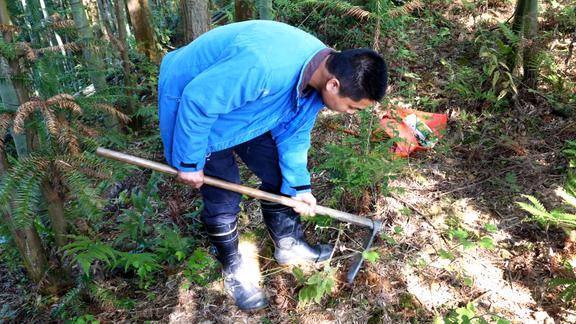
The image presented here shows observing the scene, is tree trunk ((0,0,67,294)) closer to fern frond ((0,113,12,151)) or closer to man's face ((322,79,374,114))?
fern frond ((0,113,12,151))

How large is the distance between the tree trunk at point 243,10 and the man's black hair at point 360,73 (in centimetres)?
397

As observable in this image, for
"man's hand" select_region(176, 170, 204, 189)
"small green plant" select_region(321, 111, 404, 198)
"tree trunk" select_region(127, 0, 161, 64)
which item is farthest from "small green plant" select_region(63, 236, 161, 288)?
"tree trunk" select_region(127, 0, 161, 64)

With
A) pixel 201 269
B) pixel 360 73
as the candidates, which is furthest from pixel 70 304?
pixel 360 73

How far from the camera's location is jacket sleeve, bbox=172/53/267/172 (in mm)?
2104

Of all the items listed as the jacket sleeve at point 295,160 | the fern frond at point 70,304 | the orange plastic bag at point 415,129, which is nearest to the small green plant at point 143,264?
the fern frond at point 70,304

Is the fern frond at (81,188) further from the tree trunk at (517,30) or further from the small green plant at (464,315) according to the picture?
the tree trunk at (517,30)

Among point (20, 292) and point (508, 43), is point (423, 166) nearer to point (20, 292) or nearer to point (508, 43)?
point (508, 43)

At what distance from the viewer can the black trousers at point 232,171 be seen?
285cm

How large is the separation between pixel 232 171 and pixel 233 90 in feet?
3.01

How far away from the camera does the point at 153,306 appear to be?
3.13 metres

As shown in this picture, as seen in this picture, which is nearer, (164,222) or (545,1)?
(164,222)

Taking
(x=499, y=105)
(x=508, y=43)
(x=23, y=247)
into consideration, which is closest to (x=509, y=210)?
(x=499, y=105)

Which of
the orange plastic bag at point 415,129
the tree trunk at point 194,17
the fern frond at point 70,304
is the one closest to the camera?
the fern frond at point 70,304

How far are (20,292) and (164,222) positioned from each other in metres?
1.23
